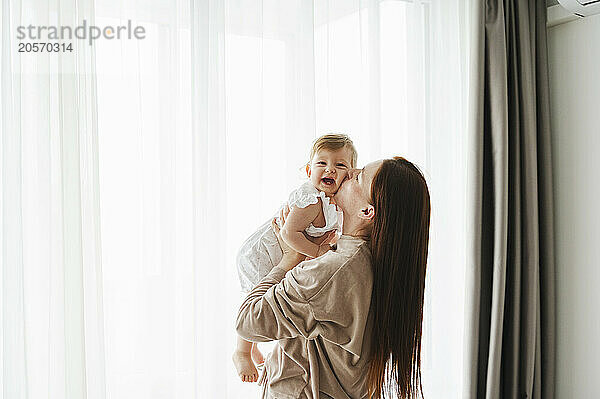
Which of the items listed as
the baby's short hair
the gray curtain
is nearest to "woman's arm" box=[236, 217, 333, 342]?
the baby's short hair

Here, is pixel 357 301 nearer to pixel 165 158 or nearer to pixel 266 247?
pixel 266 247

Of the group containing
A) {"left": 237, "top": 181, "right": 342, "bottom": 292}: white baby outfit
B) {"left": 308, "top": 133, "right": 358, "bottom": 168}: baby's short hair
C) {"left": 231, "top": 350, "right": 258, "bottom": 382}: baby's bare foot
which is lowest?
{"left": 231, "top": 350, "right": 258, "bottom": 382}: baby's bare foot

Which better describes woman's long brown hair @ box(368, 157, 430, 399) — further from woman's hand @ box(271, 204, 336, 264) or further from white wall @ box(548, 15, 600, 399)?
white wall @ box(548, 15, 600, 399)

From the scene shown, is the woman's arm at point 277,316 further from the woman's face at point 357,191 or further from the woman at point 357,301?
the woman's face at point 357,191

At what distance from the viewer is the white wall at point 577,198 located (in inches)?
101

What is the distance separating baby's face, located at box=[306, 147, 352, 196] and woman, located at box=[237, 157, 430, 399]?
3 centimetres

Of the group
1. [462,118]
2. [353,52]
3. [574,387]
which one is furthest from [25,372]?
[574,387]

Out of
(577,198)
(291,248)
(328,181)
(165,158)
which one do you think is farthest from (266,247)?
(577,198)

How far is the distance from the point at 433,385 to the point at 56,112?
1.79 m

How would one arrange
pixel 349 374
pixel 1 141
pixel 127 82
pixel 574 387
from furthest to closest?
pixel 574 387
pixel 127 82
pixel 1 141
pixel 349 374

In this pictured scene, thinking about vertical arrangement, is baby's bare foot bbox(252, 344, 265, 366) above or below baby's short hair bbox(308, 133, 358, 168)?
below

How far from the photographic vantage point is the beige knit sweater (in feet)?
4.56

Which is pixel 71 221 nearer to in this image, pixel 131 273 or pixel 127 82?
pixel 131 273

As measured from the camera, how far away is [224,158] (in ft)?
6.89
